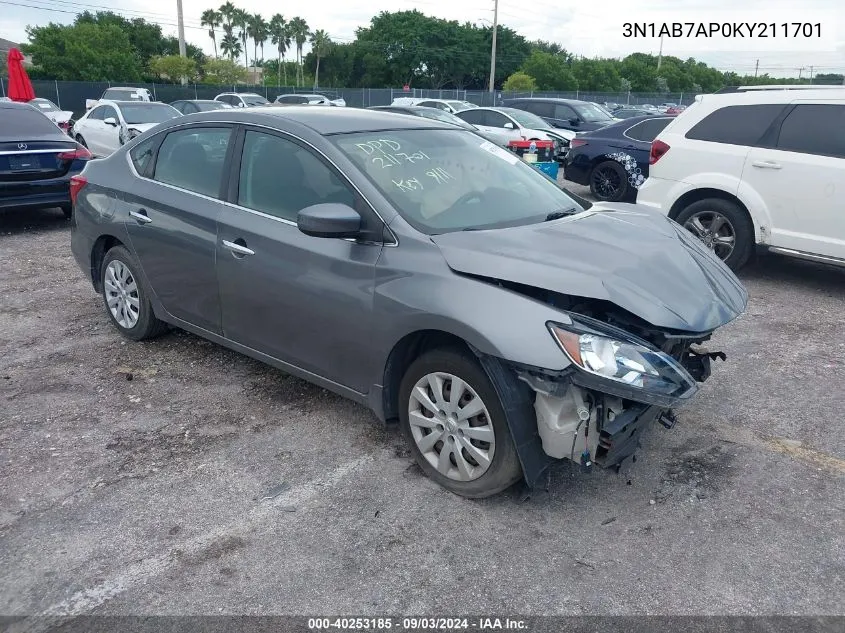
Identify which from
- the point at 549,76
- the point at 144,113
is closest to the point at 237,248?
the point at 144,113

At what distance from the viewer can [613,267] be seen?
3.20 metres

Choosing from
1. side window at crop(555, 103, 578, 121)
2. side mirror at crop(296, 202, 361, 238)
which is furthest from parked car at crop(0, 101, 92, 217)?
side window at crop(555, 103, 578, 121)

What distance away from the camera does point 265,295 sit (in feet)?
12.9

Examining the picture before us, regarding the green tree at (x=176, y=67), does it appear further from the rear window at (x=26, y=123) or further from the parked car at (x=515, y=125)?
the rear window at (x=26, y=123)

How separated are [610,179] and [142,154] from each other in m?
7.95

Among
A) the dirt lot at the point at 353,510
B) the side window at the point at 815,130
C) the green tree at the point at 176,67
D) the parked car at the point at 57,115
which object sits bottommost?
the dirt lot at the point at 353,510

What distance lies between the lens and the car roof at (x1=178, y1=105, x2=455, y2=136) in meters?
4.02

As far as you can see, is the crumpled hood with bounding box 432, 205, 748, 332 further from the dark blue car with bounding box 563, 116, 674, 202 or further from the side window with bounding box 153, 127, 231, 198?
the dark blue car with bounding box 563, 116, 674, 202

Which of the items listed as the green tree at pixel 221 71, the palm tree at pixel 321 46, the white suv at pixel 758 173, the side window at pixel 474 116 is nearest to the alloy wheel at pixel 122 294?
the white suv at pixel 758 173

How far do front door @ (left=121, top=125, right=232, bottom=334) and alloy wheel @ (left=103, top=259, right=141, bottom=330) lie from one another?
34cm

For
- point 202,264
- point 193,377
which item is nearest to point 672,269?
point 202,264

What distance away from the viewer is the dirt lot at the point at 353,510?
2.77m

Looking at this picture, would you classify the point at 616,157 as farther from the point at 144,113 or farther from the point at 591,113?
the point at 144,113

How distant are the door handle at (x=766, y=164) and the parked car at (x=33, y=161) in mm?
7832
